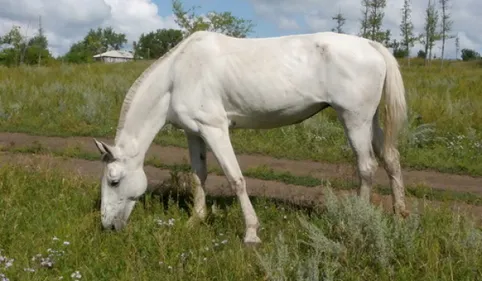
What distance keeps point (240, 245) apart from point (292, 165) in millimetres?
4242

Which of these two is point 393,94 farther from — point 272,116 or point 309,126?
point 309,126

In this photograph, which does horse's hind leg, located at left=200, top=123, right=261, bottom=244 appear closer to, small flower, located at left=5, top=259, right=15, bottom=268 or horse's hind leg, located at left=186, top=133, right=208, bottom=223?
horse's hind leg, located at left=186, top=133, right=208, bottom=223

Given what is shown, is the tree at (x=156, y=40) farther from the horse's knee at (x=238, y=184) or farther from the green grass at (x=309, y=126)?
the horse's knee at (x=238, y=184)

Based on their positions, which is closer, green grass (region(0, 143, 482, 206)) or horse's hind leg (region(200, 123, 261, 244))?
horse's hind leg (region(200, 123, 261, 244))

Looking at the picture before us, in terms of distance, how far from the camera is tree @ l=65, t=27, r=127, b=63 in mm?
49938

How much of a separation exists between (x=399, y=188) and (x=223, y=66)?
6.91ft

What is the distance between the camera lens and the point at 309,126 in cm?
988

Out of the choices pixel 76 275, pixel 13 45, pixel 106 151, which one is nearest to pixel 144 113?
pixel 106 151

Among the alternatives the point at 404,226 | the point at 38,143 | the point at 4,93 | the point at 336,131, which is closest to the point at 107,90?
the point at 4,93

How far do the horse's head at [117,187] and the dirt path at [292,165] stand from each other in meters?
2.88

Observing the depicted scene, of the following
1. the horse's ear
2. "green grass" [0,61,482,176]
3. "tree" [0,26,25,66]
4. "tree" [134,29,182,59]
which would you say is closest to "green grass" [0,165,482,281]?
the horse's ear

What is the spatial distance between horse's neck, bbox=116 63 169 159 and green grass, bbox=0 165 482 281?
73 centimetres

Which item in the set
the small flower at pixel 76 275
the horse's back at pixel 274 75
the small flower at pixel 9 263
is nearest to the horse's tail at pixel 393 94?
the horse's back at pixel 274 75

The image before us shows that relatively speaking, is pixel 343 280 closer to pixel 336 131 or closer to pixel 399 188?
pixel 399 188
